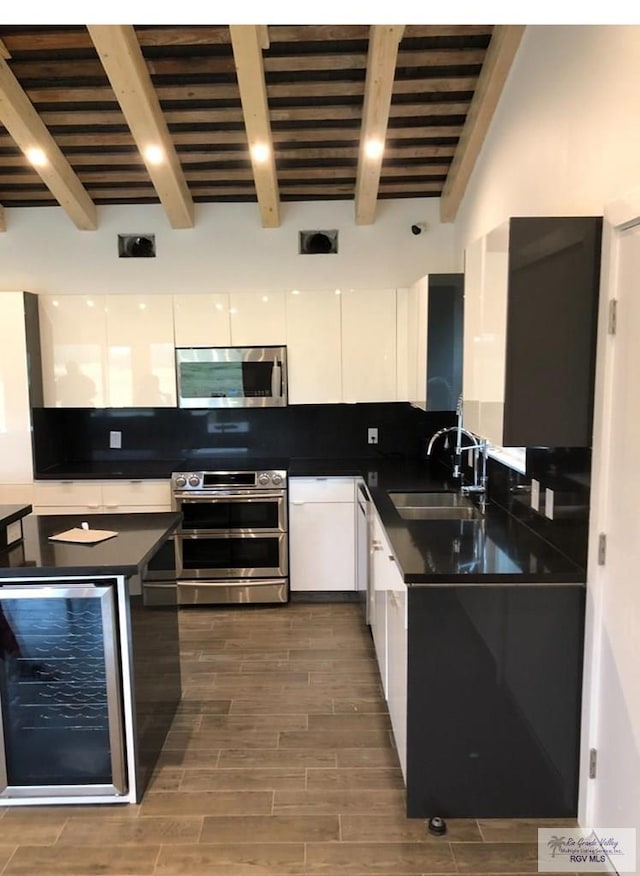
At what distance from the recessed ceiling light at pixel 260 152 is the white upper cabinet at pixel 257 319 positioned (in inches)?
36.3

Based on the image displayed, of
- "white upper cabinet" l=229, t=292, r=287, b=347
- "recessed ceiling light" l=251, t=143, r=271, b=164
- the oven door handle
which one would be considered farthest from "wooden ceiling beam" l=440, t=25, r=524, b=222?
the oven door handle

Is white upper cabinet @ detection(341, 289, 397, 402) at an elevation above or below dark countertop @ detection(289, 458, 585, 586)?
above

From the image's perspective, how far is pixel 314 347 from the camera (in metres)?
4.39

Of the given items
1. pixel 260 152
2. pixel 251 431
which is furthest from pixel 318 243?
pixel 251 431

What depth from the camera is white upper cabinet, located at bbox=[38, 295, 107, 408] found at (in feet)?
14.3

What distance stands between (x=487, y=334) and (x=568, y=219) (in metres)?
0.49

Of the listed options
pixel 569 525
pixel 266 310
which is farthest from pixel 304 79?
pixel 569 525

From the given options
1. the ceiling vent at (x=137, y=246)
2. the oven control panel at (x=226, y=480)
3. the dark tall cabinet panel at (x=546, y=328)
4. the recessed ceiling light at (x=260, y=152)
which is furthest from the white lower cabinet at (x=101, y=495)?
the dark tall cabinet panel at (x=546, y=328)

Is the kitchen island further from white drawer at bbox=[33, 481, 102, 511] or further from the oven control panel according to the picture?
white drawer at bbox=[33, 481, 102, 511]

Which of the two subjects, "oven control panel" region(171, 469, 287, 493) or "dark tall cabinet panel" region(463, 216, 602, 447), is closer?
"dark tall cabinet panel" region(463, 216, 602, 447)

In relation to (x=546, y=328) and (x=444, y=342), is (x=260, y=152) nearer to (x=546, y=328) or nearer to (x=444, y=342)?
(x=444, y=342)

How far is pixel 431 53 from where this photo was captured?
3.19 meters

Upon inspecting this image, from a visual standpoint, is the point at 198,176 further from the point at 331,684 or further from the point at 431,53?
the point at 331,684

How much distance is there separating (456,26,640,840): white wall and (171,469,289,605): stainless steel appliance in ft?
7.90
